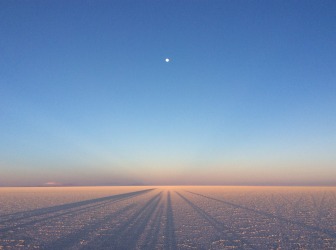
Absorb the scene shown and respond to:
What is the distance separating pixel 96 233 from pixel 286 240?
8159 millimetres

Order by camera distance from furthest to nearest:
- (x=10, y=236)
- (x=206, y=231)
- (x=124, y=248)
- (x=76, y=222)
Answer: (x=76, y=222), (x=206, y=231), (x=10, y=236), (x=124, y=248)

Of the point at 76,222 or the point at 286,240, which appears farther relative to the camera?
the point at 76,222

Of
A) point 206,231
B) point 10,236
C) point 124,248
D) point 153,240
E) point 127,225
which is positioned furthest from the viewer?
point 127,225

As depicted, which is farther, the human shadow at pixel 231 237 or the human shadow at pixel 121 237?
the human shadow at pixel 231 237

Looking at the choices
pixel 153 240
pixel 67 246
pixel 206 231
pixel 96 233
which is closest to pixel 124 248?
pixel 153 240

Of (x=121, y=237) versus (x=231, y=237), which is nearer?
(x=121, y=237)

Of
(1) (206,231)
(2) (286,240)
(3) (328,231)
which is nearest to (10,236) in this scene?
(1) (206,231)

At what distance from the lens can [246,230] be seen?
1361 centimetres

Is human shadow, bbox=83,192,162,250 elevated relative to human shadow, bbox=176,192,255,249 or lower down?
elevated

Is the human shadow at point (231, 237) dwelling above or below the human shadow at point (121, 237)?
below

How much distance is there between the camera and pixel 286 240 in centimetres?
1169

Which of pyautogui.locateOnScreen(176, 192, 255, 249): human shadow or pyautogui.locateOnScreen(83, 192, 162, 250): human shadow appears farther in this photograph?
pyautogui.locateOnScreen(176, 192, 255, 249): human shadow

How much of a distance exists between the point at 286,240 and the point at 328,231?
3.34 metres

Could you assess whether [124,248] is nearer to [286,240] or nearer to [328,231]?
[286,240]
